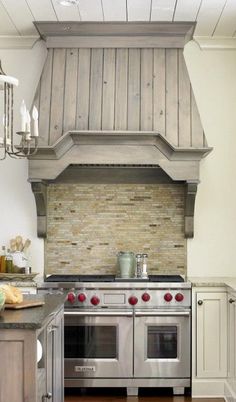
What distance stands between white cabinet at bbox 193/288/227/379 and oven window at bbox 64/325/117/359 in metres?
0.68

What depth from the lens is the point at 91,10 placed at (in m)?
4.87

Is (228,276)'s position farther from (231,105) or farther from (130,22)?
(130,22)

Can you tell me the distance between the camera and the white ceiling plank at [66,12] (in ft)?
15.7

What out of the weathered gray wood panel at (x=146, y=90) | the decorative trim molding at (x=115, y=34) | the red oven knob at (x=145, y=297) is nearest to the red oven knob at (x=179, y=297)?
the red oven knob at (x=145, y=297)

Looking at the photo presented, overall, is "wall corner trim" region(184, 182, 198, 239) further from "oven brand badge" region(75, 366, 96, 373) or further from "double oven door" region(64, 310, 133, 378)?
"oven brand badge" region(75, 366, 96, 373)

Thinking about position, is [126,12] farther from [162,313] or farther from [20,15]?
[162,313]

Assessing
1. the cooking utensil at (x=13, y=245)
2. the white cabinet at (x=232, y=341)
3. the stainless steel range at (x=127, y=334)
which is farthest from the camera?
the cooking utensil at (x=13, y=245)

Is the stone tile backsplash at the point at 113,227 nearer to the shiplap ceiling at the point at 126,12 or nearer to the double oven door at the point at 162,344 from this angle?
the double oven door at the point at 162,344

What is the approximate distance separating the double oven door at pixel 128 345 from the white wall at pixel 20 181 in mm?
868

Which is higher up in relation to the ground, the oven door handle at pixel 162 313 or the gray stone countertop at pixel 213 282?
the gray stone countertop at pixel 213 282

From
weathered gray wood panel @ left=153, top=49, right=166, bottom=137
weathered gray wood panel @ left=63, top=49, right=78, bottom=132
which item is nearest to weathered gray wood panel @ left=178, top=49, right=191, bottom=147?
weathered gray wood panel @ left=153, top=49, right=166, bottom=137

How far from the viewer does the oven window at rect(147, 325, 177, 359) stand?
493cm

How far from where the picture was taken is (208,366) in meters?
4.93

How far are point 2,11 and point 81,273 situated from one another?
2.29m
